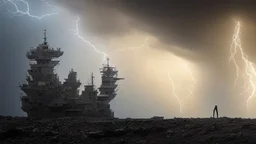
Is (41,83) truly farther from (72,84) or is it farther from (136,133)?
(136,133)

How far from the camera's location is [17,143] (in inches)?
601

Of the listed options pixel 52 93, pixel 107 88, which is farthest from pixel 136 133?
pixel 107 88

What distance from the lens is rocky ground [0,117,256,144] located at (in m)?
14.2

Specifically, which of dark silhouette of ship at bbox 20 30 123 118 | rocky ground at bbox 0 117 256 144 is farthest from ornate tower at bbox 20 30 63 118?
rocky ground at bbox 0 117 256 144

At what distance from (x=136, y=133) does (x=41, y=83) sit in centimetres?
4874

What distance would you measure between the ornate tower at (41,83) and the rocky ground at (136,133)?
140ft

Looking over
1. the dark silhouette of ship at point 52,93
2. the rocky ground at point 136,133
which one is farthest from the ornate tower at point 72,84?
the rocky ground at point 136,133

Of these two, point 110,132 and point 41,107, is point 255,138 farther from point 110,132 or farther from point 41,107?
point 41,107

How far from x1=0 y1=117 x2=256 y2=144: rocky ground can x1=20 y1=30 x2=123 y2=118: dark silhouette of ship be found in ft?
126

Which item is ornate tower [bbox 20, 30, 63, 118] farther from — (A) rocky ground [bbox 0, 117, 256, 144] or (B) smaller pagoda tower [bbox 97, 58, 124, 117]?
(A) rocky ground [bbox 0, 117, 256, 144]

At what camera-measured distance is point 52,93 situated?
60.9 meters

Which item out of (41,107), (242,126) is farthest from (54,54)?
(242,126)

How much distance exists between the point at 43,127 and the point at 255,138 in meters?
8.95

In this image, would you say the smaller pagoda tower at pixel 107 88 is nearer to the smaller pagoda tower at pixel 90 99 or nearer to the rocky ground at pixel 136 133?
the smaller pagoda tower at pixel 90 99
